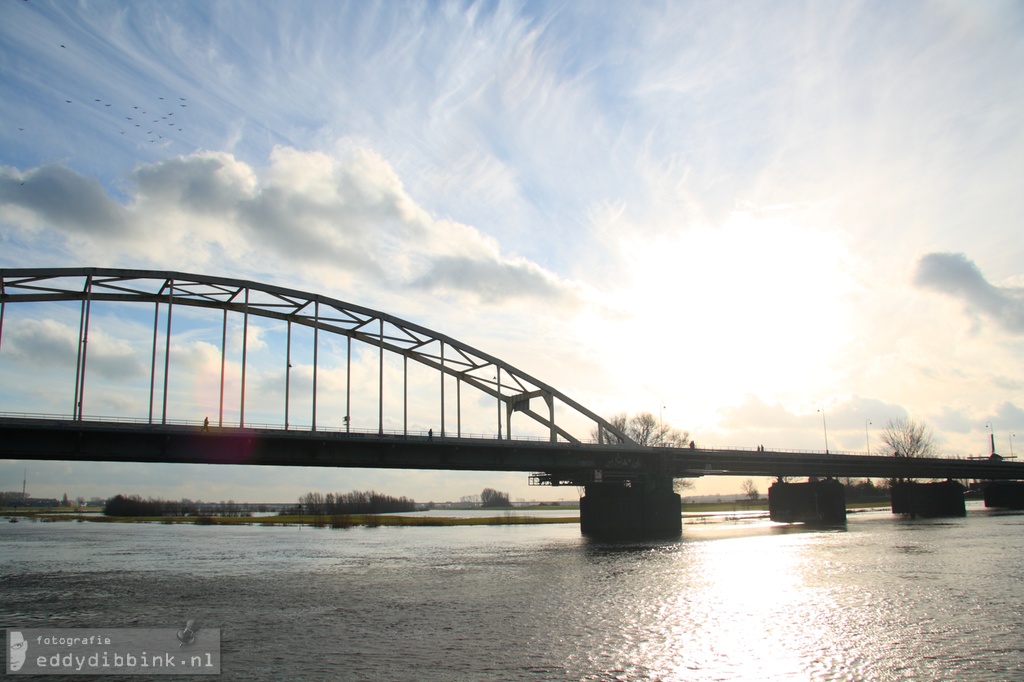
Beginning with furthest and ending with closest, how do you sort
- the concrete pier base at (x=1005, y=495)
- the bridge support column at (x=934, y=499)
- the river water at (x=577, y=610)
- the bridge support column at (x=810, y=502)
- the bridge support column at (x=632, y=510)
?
the concrete pier base at (x=1005, y=495)
the bridge support column at (x=934, y=499)
the bridge support column at (x=810, y=502)
the bridge support column at (x=632, y=510)
the river water at (x=577, y=610)

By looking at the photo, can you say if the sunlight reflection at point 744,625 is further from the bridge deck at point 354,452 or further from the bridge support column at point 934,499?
the bridge support column at point 934,499

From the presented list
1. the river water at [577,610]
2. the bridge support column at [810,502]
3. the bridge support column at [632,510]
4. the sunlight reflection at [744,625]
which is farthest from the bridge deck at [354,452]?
the sunlight reflection at [744,625]

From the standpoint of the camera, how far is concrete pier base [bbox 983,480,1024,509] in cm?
14062

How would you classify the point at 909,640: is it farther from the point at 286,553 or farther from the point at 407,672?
the point at 286,553

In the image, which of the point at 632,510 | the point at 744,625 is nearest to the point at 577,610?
the point at 744,625

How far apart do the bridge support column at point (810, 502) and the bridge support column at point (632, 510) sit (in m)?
36.0

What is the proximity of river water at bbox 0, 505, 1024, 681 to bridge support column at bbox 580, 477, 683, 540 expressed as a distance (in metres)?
24.9

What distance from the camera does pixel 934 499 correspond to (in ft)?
392

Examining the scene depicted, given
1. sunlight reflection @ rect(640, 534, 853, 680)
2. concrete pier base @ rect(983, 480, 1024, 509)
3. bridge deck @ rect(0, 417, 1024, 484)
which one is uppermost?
bridge deck @ rect(0, 417, 1024, 484)

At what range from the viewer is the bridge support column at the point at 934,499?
118500 millimetres

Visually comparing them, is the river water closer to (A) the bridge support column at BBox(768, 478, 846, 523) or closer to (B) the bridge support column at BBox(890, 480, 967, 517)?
(A) the bridge support column at BBox(768, 478, 846, 523)

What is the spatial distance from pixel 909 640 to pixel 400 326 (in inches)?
2235

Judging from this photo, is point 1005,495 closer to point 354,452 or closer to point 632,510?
point 632,510

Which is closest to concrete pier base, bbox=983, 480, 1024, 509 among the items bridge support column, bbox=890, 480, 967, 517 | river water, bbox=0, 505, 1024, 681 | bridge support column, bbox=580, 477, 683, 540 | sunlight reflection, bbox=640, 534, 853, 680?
bridge support column, bbox=890, 480, 967, 517
